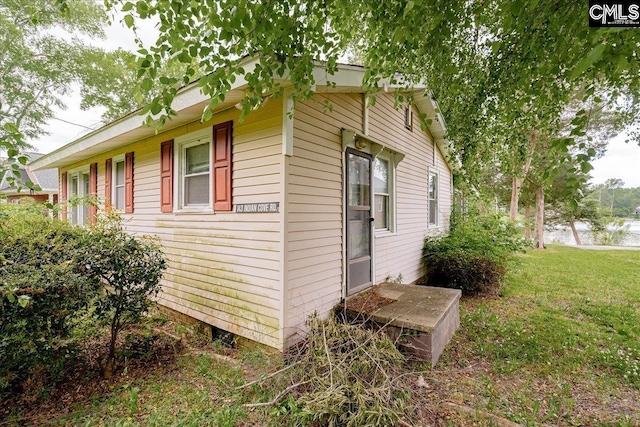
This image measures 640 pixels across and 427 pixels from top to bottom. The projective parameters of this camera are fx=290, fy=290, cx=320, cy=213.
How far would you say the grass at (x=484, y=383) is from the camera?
2494 mm

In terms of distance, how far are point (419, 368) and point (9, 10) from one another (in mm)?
18820

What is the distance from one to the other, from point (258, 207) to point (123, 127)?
328 cm

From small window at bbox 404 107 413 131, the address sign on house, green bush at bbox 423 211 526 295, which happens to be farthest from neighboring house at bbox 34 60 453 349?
green bush at bbox 423 211 526 295

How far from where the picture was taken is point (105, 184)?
6566 millimetres

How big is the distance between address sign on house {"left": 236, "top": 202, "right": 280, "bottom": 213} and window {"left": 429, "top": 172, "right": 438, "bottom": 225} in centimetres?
552

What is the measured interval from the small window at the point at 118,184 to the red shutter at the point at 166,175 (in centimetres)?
207

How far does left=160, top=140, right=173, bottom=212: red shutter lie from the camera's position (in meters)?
4.73

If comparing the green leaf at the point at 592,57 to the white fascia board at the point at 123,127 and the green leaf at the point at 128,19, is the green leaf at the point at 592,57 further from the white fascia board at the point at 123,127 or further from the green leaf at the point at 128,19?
the green leaf at the point at 128,19

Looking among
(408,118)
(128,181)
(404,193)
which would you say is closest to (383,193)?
(404,193)

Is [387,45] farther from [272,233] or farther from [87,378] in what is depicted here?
[87,378]

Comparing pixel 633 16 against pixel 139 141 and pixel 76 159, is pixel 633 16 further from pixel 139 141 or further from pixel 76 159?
pixel 76 159

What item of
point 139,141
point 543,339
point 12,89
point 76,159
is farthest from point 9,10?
point 543,339

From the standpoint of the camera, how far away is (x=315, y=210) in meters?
3.70

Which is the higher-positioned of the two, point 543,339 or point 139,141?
point 139,141
